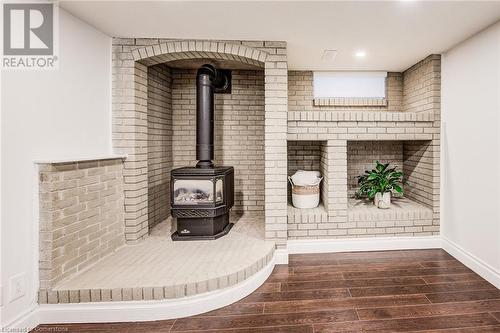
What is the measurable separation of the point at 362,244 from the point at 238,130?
222 centimetres

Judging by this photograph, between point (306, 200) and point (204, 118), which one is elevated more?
point (204, 118)

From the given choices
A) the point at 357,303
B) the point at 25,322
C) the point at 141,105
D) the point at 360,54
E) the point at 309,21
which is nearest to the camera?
the point at 25,322

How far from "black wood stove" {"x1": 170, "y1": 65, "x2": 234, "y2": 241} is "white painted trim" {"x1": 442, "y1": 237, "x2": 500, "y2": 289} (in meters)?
2.53

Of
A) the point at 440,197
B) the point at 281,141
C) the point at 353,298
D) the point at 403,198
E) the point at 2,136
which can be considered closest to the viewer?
the point at 2,136

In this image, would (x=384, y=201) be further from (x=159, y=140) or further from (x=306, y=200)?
(x=159, y=140)

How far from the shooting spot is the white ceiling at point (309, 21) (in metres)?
2.25

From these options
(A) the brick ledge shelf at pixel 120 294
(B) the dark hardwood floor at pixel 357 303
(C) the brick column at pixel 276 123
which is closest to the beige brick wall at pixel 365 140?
(C) the brick column at pixel 276 123

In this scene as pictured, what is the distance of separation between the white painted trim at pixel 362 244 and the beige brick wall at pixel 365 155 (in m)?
0.95

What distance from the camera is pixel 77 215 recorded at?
7.76 ft

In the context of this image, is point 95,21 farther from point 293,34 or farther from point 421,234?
point 421,234

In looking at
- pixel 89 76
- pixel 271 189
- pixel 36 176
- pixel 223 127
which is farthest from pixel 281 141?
pixel 36 176

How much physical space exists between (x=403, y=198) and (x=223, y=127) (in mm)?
2777

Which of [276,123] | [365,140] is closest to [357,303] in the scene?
[276,123]

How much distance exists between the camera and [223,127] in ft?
13.5
